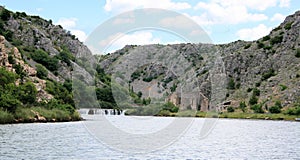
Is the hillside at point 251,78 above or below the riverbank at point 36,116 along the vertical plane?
above

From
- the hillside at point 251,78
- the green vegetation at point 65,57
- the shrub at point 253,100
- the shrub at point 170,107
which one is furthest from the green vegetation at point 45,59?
the shrub at point 253,100

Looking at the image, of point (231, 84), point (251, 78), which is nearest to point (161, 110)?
point (231, 84)

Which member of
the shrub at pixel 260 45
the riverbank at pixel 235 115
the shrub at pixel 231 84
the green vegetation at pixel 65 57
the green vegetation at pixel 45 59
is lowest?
the riverbank at pixel 235 115

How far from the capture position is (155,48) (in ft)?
621

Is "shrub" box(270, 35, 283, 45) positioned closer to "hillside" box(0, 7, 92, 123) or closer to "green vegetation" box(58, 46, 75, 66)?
"hillside" box(0, 7, 92, 123)

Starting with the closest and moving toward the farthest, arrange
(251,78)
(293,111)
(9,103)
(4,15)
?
(9,103)
(293,111)
(4,15)
(251,78)

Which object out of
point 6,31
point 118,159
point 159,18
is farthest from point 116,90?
point 118,159

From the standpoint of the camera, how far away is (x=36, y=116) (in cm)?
8719

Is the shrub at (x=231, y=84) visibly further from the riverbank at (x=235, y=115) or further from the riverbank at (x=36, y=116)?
the riverbank at (x=36, y=116)

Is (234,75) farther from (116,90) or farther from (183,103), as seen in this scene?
(116,90)

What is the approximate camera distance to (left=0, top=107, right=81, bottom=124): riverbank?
75750 mm

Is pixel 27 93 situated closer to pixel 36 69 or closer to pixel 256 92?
pixel 36 69

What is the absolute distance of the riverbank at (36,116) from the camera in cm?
7575

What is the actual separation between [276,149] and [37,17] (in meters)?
169
